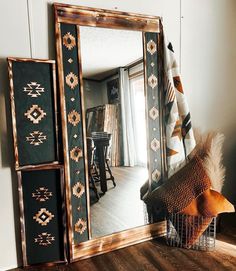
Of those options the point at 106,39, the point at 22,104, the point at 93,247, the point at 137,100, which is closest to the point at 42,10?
the point at 106,39

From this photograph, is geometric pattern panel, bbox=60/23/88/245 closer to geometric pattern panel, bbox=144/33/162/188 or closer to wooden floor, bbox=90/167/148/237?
wooden floor, bbox=90/167/148/237

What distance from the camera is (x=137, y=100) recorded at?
6.56 feet

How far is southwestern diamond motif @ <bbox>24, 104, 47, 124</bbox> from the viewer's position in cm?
164

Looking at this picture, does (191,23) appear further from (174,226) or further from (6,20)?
(174,226)

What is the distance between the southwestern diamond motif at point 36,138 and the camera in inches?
64.9

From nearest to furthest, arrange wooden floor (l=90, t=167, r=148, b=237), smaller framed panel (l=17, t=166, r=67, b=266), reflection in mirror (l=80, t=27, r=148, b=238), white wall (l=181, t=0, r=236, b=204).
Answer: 1. smaller framed panel (l=17, t=166, r=67, b=266)
2. reflection in mirror (l=80, t=27, r=148, b=238)
3. wooden floor (l=90, t=167, r=148, b=237)
4. white wall (l=181, t=0, r=236, b=204)

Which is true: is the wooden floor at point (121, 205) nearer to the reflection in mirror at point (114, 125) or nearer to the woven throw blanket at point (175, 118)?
the reflection in mirror at point (114, 125)

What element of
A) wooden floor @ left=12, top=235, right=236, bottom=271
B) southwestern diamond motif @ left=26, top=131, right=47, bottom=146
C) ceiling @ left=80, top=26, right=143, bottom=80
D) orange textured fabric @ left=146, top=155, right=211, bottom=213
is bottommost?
wooden floor @ left=12, top=235, right=236, bottom=271

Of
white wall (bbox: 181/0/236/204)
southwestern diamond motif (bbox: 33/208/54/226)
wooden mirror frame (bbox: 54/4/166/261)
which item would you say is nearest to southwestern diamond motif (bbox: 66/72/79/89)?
wooden mirror frame (bbox: 54/4/166/261)

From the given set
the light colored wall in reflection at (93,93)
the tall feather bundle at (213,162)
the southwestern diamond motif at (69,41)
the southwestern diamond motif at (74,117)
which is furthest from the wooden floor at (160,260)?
the southwestern diamond motif at (69,41)

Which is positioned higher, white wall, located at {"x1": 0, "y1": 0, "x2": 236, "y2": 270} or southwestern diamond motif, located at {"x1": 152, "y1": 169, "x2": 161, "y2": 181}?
white wall, located at {"x1": 0, "y1": 0, "x2": 236, "y2": 270}

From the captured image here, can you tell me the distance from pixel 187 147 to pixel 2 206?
1.43 meters

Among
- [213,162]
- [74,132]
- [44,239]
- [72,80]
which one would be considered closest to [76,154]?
[74,132]

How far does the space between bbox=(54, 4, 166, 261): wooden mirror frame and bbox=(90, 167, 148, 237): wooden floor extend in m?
0.05
